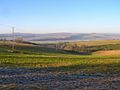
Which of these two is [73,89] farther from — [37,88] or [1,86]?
[1,86]

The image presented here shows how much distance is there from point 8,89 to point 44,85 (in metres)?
2.81

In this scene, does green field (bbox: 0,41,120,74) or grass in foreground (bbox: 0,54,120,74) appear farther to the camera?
green field (bbox: 0,41,120,74)

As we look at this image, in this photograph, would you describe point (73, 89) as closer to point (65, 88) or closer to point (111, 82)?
point (65, 88)

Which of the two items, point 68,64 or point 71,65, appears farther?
point 68,64

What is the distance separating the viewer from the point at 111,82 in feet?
75.2

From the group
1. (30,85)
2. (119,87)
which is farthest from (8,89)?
(119,87)

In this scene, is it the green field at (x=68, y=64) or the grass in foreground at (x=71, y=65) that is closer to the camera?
the grass in foreground at (x=71, y=65)

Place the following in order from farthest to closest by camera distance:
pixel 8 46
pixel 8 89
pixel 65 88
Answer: pixel 8 46
pixel 65 88
pixel 8 89

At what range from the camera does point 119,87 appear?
2052cm

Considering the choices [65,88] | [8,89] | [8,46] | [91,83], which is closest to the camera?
[8,89]

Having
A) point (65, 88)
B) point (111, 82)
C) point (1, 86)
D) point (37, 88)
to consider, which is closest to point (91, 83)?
point (111, 82)

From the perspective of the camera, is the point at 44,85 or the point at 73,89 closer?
the point at 73,89

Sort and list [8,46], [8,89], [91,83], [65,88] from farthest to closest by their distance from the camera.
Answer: [8,46] → [91,83] → [65,88] → [8,89]

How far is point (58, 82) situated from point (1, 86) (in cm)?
423
